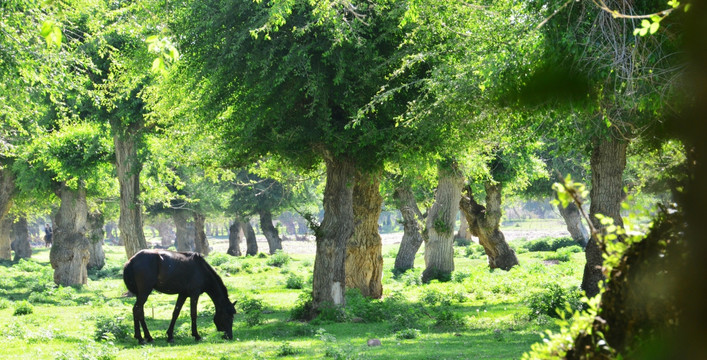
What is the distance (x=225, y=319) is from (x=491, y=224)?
1842 centimetres

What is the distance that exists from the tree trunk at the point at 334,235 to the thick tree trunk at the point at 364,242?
311 cm

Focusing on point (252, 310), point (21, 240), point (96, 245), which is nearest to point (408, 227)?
point (252, 310)

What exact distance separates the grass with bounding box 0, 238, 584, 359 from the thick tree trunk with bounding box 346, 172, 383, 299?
1531 millimetres

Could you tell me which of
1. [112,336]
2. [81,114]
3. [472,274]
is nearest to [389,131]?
[112,336]

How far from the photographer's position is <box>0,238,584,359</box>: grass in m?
14.3

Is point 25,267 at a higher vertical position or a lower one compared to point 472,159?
lower

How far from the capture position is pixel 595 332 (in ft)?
13.4

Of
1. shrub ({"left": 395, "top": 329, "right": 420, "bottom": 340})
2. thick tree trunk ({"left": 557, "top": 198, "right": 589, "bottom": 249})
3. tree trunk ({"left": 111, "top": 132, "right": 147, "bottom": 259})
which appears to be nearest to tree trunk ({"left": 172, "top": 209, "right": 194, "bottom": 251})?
thick tree trunk ({"left": 557, "top": 198, "right": 589, "bottom": 249})

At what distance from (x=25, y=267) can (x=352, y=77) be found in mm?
34871

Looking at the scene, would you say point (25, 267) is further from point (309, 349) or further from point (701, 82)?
point (701, 82)

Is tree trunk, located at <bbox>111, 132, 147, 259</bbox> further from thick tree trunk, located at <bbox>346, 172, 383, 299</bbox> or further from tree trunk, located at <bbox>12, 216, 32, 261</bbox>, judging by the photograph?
tree trunk, located at <bbox>12, 216, 32, 261</bbox>

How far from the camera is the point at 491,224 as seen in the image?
111ft

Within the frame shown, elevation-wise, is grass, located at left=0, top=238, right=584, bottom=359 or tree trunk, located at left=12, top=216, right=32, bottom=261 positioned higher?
tree trunk, located at left=12, top=216, right=32, bottom=261

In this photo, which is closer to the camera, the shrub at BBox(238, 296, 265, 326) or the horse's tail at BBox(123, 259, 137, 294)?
the horse's tail at BBox(123, 259, 137, 294)
